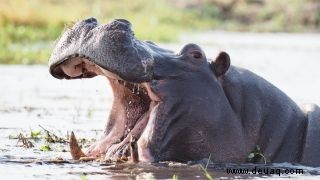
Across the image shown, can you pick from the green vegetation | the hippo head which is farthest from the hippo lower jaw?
the green vegetation

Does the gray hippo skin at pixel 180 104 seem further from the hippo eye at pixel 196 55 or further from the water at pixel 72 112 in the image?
the water at pixel 72 112

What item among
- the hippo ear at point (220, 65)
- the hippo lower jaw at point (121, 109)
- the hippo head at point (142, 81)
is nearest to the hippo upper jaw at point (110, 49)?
the hippo head at point (142, 81)

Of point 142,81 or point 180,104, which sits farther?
point 180,104

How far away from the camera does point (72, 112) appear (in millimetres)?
10531

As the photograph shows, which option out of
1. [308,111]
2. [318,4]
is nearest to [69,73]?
[308,111]

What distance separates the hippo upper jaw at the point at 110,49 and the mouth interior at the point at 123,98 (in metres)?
0.10

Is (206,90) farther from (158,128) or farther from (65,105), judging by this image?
(65,105)

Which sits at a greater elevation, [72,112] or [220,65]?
[220,65]

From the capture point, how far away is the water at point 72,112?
6.03 meters

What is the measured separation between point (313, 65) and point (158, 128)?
48.6 ft

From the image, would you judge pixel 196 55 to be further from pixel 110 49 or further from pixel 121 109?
pixel 110 49

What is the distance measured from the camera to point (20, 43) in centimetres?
2241

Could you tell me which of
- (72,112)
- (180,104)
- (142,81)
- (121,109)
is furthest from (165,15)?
(142,81)

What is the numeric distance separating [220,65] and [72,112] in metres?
4.41
